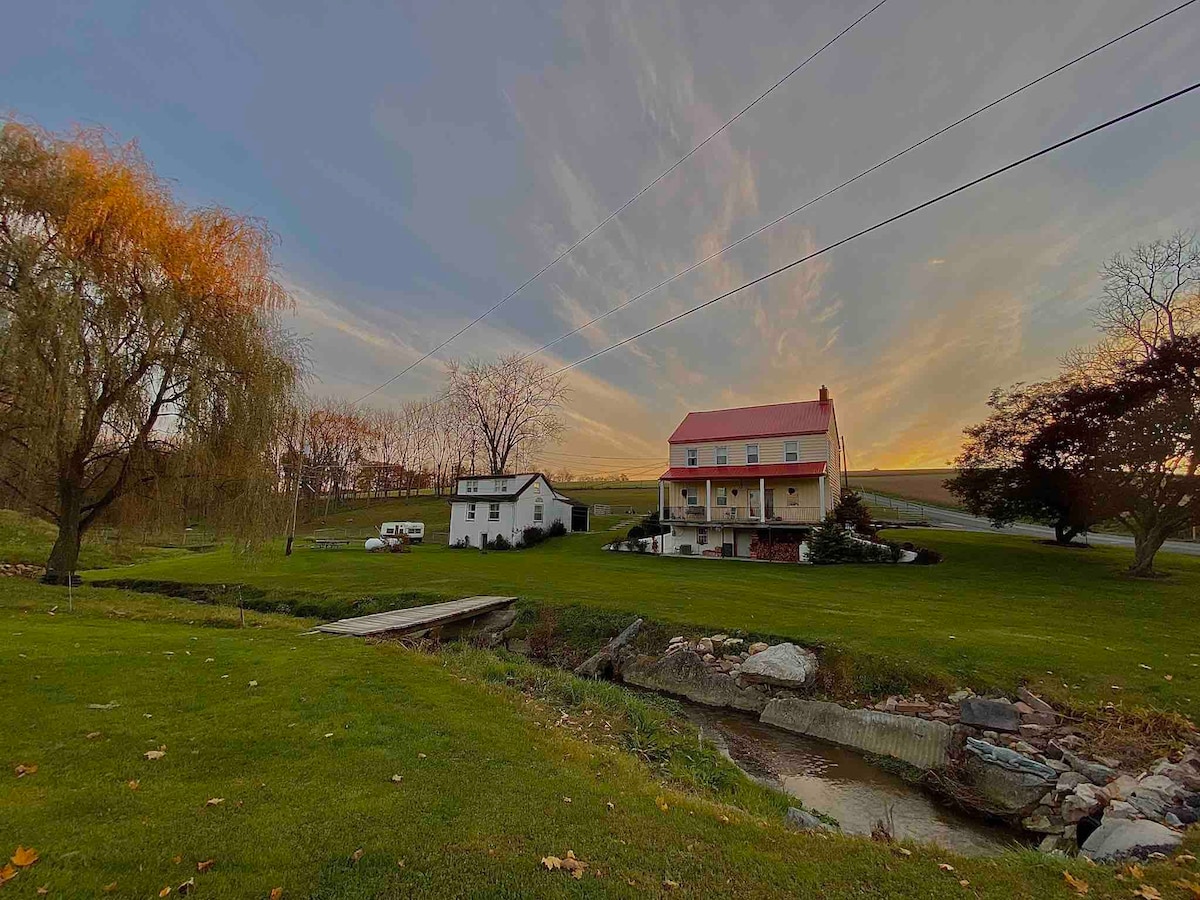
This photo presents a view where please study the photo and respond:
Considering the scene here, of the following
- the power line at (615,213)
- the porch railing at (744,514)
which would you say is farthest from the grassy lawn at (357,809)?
the porch railing at (744,514)

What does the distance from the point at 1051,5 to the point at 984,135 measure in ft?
5.19

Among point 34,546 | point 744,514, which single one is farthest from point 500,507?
point 34,546

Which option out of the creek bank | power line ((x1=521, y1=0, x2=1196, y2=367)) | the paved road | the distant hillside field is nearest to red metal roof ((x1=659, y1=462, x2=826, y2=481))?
the paved road

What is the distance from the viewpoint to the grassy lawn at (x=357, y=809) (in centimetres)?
297

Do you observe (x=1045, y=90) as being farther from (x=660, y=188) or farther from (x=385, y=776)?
(x=385, y=776)

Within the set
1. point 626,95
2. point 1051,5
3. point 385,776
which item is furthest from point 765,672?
point 626,95

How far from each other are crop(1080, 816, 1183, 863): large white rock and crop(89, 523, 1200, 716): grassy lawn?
3.83 m

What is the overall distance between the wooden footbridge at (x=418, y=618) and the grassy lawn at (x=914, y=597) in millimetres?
1422

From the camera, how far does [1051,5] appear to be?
6.83 m

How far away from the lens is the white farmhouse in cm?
3553

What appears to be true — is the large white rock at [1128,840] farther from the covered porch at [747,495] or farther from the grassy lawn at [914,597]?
the covered porch at [747,495]

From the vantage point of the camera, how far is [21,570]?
17.2 m

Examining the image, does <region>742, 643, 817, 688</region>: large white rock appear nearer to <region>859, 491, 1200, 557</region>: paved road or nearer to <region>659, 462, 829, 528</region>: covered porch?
<region>659, 462, 829, 528</region>: covered porch

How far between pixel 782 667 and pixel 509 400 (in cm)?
4302
